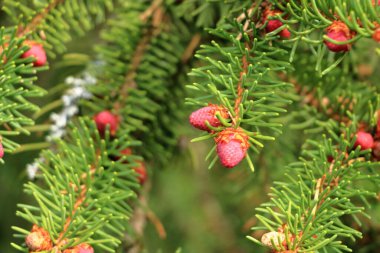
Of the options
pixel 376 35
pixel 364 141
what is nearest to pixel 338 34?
pixel 376 35

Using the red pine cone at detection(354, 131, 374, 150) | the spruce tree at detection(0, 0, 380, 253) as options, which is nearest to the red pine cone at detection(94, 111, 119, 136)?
the spruce tree at detection(0, 0, 380, 253)

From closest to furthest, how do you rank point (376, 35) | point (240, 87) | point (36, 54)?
point (376, 35), point (240, 87), point (36, 54)

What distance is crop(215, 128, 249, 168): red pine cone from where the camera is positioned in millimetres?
758

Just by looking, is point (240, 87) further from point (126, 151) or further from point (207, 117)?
point (126, 151)

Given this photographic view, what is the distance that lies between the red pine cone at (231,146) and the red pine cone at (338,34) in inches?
6.5

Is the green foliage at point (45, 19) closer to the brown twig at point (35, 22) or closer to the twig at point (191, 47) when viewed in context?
the brown twig at point (35, 22)

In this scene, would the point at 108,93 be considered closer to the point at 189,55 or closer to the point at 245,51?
the point at 189,55

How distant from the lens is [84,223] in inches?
32.6

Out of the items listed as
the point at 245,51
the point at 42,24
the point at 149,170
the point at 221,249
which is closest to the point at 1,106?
the point at 42,24

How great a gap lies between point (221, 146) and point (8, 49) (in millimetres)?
371

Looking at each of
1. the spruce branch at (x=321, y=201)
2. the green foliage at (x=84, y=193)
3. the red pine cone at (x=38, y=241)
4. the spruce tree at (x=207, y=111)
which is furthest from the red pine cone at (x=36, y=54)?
the spruce branch at (x=321, y=201)

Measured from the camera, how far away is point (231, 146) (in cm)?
76

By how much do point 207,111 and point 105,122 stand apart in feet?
0.98

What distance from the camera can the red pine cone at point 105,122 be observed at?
1029mm
